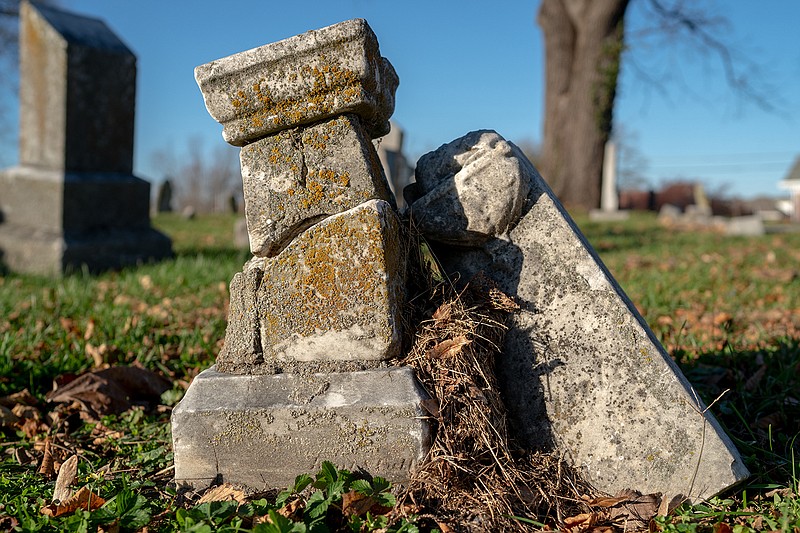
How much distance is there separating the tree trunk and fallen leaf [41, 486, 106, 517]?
16.4 metres

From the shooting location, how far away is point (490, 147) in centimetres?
250

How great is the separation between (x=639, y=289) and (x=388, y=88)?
13.8 ft

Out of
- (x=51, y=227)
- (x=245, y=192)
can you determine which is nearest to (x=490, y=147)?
(x=245, y=192)

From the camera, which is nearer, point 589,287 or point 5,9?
point 589,287

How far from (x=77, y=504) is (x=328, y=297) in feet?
3.60

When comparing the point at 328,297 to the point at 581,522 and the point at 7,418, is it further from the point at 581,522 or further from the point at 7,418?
the point at 7,418

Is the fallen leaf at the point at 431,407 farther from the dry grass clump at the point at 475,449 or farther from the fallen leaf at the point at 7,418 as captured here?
the fallen leaf at the point at 7,418

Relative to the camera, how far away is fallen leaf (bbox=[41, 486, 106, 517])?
2150 millimetres

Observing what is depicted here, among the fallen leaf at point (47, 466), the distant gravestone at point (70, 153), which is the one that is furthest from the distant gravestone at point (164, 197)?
the fallen leaf at point (47, 466)

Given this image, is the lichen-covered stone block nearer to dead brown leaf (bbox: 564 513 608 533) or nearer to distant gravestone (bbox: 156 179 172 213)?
dead brown leaf (bbox: 564 513 608 533)

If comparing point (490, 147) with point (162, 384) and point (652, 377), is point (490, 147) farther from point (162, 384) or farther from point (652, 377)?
point (162, 384)

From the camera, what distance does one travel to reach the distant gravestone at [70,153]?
6996 mm

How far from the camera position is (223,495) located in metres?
2.21

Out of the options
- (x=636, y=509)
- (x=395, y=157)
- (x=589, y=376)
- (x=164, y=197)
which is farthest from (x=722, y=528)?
(x=164, y=197)
